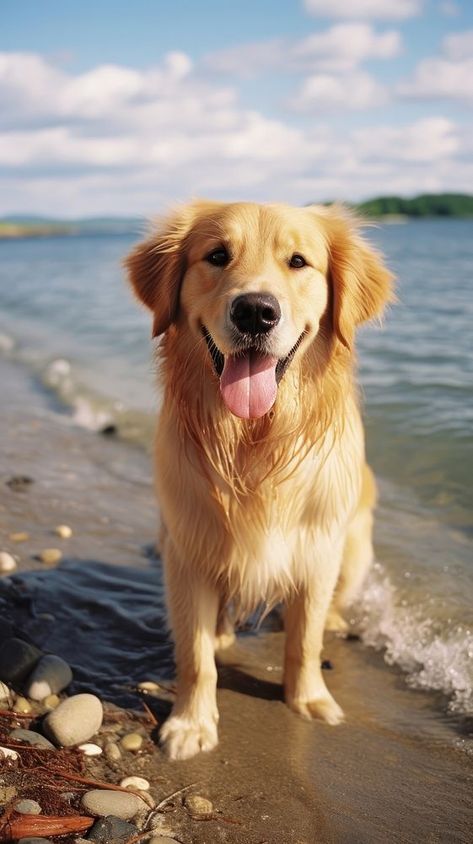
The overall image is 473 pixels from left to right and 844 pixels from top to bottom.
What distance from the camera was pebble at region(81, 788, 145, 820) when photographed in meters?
2.50

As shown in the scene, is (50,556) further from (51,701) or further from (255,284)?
(255,284)

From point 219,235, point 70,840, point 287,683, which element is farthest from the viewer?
point 287,683

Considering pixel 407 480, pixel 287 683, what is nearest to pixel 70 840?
pixel 287 683

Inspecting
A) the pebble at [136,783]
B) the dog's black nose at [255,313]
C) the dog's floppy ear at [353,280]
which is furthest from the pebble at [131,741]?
the dog's floppy ear at [353,280]

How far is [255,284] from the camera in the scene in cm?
278

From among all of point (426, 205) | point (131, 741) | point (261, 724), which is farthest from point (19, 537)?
point (426, 205)

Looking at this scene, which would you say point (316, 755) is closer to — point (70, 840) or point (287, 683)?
point (287, 683)

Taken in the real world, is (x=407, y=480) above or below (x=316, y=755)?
above

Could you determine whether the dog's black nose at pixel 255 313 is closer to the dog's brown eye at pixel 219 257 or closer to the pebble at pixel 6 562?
the dog's brown eye at pixel 219 257

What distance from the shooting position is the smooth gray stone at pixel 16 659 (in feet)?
10.6

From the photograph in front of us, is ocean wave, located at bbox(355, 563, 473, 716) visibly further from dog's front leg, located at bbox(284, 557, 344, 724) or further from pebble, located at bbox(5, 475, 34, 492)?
pebble, located at bbox(5, 475, 34, 492)

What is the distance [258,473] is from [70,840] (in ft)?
4.80

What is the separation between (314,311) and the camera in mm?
3062

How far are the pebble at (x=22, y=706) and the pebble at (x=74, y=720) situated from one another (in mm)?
139
